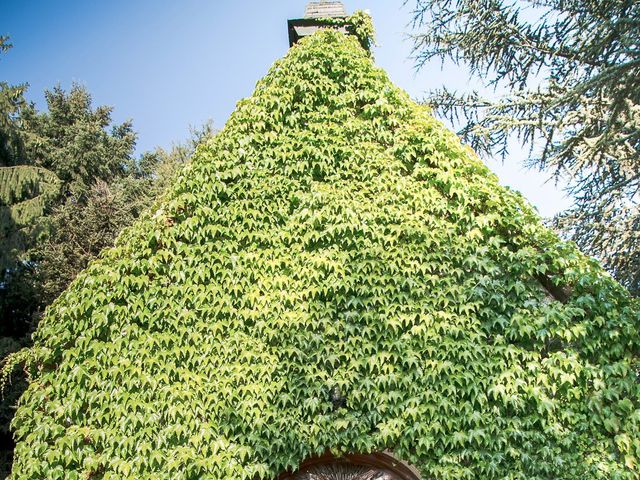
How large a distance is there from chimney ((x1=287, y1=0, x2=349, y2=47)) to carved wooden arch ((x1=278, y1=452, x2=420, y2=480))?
5.57 meters

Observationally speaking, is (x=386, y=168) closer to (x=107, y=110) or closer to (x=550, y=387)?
(x=550, y=387)

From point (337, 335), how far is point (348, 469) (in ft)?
4.51

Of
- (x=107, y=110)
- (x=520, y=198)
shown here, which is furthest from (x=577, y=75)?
(x=107, y=110)

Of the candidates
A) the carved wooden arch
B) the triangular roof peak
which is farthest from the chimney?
the carved wooden arch

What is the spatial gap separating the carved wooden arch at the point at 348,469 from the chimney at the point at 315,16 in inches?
219

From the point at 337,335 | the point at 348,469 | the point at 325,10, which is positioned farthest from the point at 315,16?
the point at 348,469

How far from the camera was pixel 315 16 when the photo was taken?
816 centimetres

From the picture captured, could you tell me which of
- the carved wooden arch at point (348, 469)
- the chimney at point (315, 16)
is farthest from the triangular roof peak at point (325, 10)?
the carved wooden arch at point (348, 469)

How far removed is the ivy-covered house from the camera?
220 inches

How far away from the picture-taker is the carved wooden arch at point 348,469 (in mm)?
5922

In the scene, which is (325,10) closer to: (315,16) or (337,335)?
(315,16)

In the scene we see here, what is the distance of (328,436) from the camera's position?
5.66 meters

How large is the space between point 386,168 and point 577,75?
300 inches

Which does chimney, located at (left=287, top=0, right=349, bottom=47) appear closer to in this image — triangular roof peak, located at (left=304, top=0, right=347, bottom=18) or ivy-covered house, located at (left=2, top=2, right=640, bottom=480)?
triangular roof peak, located at (left=304, top=0, right=347, bottom=18)
